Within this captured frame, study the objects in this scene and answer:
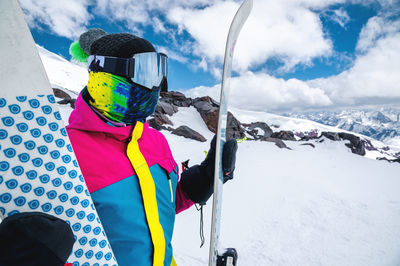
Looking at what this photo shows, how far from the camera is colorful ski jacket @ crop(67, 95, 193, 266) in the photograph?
2.97ft

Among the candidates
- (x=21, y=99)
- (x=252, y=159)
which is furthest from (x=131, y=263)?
(x=252, y=159)

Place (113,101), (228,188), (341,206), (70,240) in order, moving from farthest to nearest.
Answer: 1. (228,188)
2. (341,206)
3. (113,101)
4. (70,240)

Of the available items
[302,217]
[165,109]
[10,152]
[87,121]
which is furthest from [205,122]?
[10,152]

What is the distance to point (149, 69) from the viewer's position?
3.78 ft

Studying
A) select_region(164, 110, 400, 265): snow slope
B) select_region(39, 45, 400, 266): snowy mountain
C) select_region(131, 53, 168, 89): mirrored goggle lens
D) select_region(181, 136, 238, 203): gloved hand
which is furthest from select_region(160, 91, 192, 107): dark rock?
select_region(131, 53, 168, 89): mirrored goggle lens

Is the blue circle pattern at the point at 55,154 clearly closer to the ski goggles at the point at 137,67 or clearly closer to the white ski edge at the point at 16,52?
the white ski edge at the point at 16,52

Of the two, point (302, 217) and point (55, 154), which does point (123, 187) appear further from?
point (302, 217)

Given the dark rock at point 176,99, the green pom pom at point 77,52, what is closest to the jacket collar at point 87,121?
the green pom pom at point 77,52

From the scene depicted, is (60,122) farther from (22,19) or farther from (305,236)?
(305,236)

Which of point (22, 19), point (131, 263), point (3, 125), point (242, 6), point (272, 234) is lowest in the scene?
point (272, 234)

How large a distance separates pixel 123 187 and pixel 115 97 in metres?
0.46

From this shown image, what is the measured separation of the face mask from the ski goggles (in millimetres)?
32

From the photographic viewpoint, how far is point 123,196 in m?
0.92

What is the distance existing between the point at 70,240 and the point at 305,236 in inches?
153
